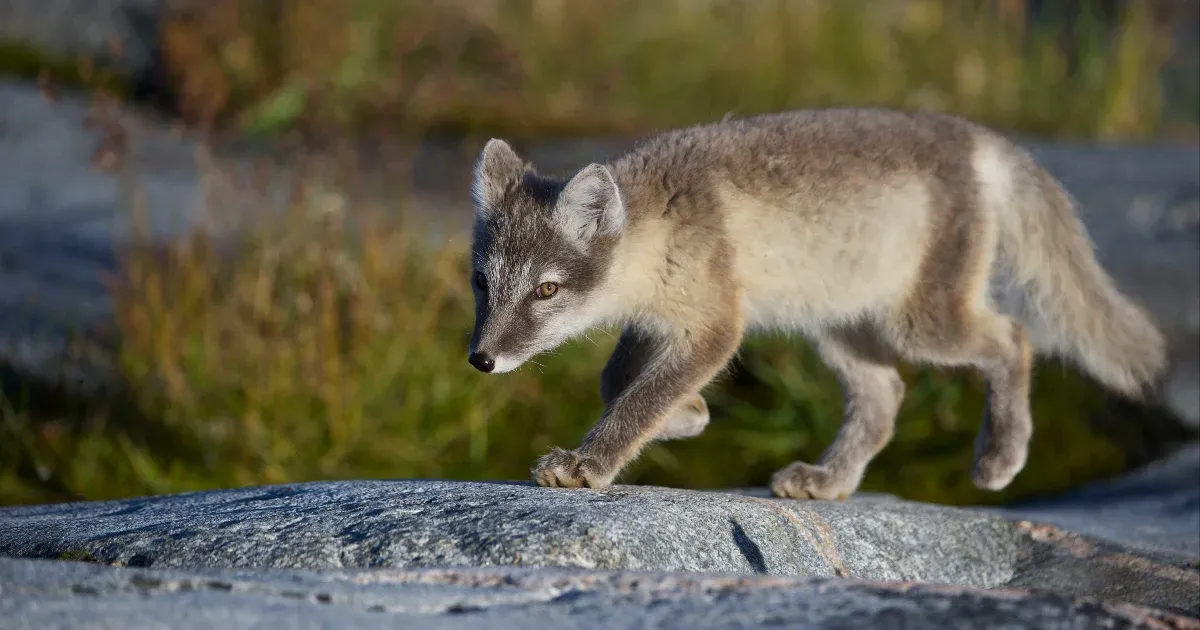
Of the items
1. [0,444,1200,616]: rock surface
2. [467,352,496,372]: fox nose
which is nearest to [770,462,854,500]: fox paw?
[0,444,1200,616]: rock surface

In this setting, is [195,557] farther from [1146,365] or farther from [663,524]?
[1146,365]

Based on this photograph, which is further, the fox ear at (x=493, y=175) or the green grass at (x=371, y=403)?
the green grass at (x=371, y=403)

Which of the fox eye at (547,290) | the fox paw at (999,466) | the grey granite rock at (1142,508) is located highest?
the fox eye at (547,290)

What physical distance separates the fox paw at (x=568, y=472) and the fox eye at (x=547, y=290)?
50cm

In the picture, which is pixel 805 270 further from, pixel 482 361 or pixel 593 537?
pixel 593 537

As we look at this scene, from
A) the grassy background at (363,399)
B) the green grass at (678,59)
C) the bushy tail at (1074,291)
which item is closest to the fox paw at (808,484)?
the grassy background at (363,399)

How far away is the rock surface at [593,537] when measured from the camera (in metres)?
3.03

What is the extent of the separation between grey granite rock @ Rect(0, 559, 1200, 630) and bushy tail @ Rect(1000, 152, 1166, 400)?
2686 millimetres

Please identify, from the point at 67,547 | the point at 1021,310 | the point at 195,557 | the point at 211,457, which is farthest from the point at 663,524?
the point at 1021,310

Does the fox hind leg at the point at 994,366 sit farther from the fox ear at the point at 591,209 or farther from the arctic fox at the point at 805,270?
the fox ear at the point at 591,209

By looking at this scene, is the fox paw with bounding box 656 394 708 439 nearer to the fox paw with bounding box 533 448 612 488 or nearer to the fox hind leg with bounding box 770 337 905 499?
the fox hind leg with bounding box 770 337 905 499

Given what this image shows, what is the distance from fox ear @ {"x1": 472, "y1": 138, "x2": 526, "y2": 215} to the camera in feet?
14.2

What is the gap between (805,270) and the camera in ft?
14.7

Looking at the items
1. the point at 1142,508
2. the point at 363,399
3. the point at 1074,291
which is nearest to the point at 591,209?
the point at 1074,291
